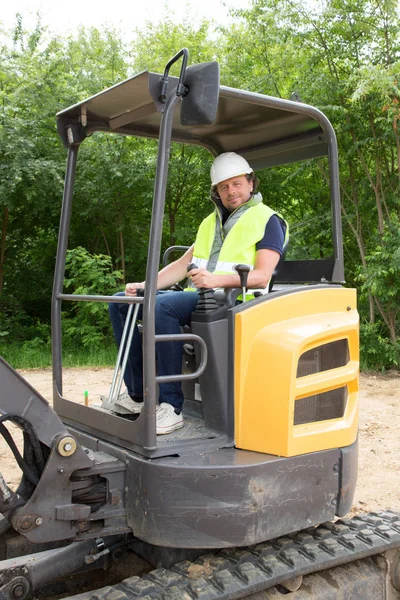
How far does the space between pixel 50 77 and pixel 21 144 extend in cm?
165

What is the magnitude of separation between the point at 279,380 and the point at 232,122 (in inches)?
60.1

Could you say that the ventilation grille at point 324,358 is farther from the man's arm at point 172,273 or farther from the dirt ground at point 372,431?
the dirt ground at point 372,431

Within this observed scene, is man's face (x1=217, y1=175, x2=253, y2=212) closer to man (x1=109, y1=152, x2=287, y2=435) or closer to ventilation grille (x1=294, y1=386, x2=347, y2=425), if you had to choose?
man (x1=109, y1=152, x2=287, y2=435)

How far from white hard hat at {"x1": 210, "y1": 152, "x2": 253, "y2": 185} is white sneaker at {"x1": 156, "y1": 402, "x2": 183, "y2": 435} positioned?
121cm

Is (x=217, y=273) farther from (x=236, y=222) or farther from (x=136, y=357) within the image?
(x=136, y=357)

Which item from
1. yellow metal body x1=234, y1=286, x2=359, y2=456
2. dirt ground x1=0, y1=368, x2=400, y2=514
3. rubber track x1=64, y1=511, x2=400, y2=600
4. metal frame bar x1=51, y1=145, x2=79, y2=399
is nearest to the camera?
rubber track x1=64, y1=511, x2=400, y2=600

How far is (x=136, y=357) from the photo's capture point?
3.32 m

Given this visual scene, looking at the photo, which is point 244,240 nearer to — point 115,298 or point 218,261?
point 218,261

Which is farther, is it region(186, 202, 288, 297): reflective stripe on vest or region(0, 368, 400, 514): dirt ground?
region(0, 368, 400, 514): dirt ground

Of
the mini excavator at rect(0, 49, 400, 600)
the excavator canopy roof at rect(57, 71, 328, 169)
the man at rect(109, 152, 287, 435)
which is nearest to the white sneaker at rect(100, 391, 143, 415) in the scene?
the man at rect(109, 152, 287, 435)

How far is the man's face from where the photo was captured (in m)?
3.39

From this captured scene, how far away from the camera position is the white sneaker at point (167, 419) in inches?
116

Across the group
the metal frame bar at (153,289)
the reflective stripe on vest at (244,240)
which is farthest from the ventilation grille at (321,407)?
the metal frame bar at (153,289)

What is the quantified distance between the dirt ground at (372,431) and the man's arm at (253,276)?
7.74 feet
